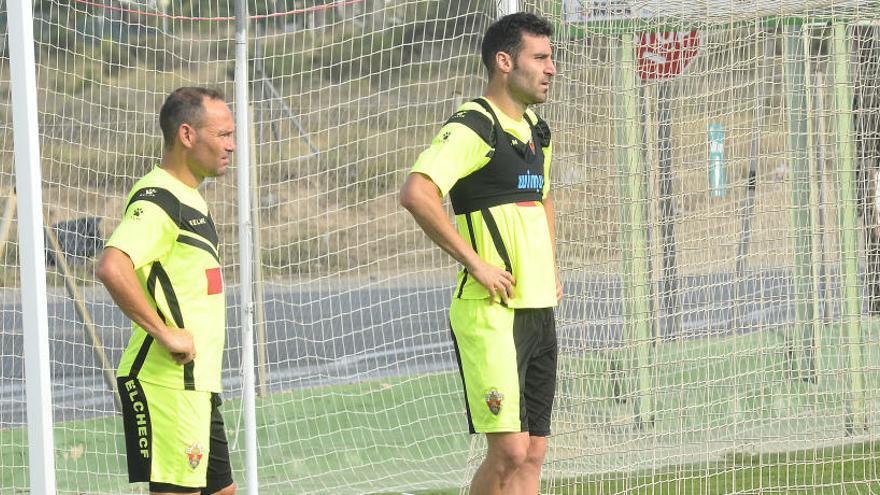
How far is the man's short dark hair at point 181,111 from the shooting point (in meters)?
4.52

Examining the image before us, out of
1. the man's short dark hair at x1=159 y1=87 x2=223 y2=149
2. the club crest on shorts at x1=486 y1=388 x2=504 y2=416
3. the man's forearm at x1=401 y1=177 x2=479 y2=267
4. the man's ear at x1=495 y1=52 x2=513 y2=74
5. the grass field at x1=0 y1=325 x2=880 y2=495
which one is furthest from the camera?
the grass field at x1=0 y1=325 x2=880 y2=495

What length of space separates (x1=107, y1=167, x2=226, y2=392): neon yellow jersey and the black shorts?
1.6 inches

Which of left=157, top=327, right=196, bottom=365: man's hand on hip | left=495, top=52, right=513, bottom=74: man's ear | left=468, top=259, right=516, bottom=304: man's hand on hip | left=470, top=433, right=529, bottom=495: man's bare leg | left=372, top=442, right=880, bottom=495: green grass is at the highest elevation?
left=495, top=52, right=513, bottom=74: man's ear

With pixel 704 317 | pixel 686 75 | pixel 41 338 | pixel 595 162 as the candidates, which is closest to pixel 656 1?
pixel 686 75

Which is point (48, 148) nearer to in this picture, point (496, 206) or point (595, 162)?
point (595, 162)

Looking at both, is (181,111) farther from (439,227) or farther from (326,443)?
(326,443)

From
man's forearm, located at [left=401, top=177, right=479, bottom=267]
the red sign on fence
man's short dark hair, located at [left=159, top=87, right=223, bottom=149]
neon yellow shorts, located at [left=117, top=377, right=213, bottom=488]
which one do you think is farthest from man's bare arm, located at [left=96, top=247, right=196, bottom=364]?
the red sign on fence

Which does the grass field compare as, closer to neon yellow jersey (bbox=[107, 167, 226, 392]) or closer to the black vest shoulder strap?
the black vest shoulder strap

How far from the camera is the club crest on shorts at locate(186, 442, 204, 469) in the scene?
14.3 ft

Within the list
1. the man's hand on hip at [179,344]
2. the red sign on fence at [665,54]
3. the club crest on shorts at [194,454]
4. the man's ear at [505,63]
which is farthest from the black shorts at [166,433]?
the red sign on fence at [665,54]

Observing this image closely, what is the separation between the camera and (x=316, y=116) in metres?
9.09

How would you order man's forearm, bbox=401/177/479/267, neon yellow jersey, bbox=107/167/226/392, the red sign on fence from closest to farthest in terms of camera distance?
neon yellow jersey, bbox=107/167/226/392, man's forearm, bbox=401/177/479/267, the red sign on fence

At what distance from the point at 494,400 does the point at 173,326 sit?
1.18 metres

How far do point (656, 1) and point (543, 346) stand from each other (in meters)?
2.72
